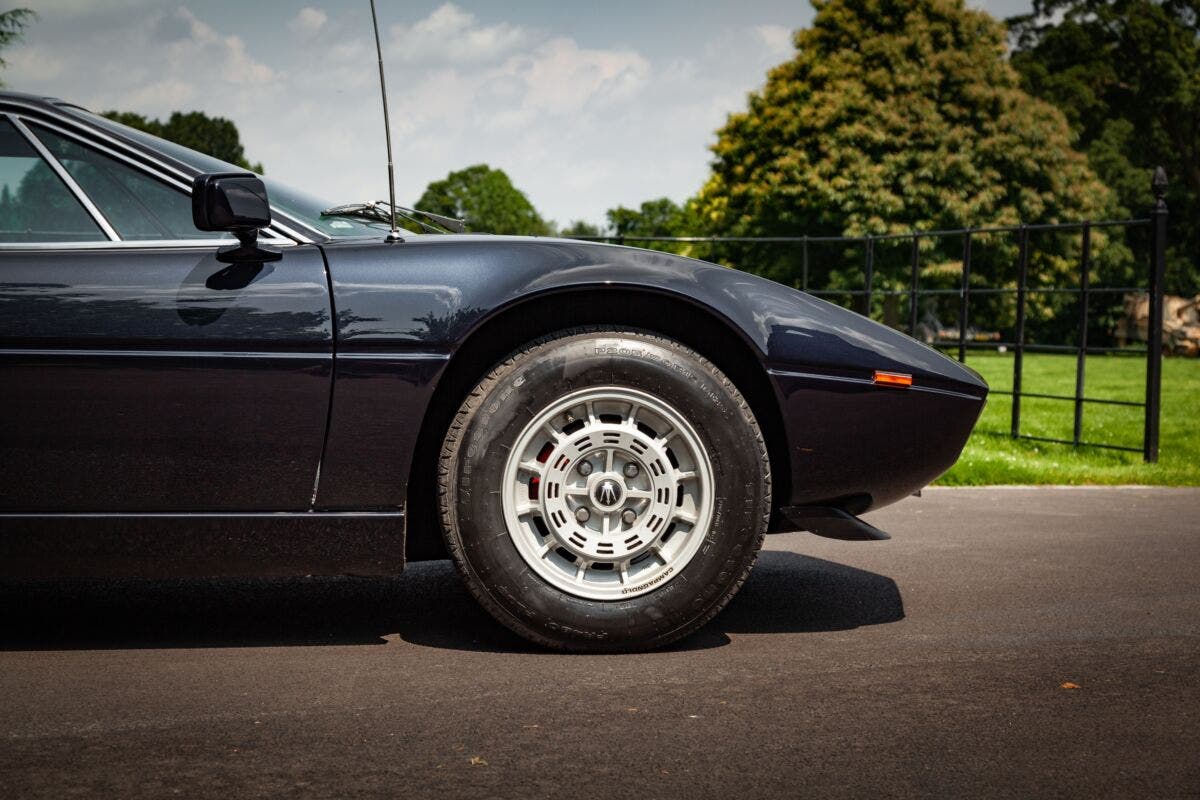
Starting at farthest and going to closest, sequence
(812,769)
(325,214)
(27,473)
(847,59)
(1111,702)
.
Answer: (847,59) < (325,214) < (27,473) < (1111,702) < (812,769)

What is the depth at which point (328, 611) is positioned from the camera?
4.10m

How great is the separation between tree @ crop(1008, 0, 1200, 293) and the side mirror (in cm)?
4636

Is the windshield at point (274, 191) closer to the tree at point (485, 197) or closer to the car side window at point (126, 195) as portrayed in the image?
the car side window at point (126, 195)

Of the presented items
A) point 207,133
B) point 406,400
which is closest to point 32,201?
point 406,400

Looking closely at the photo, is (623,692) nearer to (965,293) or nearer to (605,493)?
(605,493)

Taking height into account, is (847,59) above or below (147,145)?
above

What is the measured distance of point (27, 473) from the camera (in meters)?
3.26

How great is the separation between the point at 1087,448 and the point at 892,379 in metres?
6.88

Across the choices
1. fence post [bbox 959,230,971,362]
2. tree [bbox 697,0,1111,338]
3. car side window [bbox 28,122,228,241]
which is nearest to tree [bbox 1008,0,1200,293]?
tree [bbox 697,0,1111,338]

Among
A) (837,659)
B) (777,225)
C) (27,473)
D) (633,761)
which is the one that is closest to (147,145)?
(27,473)

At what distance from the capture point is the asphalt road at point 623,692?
2.53m

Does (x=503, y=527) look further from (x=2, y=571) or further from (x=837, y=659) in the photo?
(x=2, y=571)

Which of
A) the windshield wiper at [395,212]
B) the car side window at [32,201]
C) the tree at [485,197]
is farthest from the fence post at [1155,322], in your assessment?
the tree at [485,197]

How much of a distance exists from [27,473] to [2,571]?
0.91 feet
